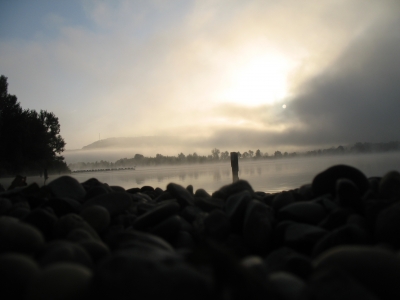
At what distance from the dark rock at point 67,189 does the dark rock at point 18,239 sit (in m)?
1.37

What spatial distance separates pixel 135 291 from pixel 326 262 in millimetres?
791

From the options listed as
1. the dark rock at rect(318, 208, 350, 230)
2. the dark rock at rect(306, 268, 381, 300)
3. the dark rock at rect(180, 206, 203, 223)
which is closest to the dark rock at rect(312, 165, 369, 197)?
the dark rock at rect(318, 208, 350, 230)

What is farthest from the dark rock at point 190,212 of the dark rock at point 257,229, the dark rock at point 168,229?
the dark rock at point 257,229

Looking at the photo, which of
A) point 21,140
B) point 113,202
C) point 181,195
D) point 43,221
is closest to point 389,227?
point 181,195

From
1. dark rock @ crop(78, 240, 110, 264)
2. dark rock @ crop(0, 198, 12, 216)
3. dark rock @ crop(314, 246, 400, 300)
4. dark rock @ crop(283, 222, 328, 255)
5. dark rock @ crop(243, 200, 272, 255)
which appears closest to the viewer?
dark rock @ crop(314, 246, 400, 300)

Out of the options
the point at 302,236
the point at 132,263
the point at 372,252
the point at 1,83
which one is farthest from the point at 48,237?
the point at 1,83

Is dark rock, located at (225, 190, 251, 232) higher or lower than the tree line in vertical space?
lower

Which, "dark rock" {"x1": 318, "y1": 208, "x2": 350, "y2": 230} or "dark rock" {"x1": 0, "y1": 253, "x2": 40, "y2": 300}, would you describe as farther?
"dark rock" {"x1": 318, "y1": 208, "x2": 350, "y2": 230}

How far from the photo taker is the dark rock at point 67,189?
3.08 metres

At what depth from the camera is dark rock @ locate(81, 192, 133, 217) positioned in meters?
2.68

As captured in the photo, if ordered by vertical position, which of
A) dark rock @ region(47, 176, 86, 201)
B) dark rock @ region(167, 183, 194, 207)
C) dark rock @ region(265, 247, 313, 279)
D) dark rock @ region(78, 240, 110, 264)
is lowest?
dark rock @ region(265, 247, 313, 279)

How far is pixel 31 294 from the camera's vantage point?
3.66 feet

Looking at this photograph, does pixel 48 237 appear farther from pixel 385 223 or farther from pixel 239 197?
pixel 385 223

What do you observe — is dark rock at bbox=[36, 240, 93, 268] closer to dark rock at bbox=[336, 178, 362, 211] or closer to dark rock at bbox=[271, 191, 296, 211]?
dark rock at bbox=[271, 191, 296, 211]
